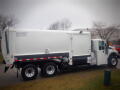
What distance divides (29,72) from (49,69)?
116cm

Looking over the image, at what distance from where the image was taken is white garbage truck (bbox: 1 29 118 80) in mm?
6160

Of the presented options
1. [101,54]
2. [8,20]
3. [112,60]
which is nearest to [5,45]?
[8,20]

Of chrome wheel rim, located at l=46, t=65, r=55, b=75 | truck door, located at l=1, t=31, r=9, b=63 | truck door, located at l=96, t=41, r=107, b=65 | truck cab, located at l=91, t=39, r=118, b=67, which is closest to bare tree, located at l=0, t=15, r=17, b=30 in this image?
truck door, located at l=1, t=31, r=9, b=63

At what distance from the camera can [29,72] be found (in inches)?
257

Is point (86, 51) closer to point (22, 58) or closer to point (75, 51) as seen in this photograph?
point (75, 51)

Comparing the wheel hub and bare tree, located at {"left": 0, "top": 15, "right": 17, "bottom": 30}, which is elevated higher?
bare tree, located at {"left": 0, "top": 15, "right": 17, "bottom": 30}

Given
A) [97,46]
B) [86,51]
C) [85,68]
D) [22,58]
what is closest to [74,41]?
[86,51]

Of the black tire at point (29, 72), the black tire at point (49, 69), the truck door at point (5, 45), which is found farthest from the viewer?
the black tire at point (49, 69)

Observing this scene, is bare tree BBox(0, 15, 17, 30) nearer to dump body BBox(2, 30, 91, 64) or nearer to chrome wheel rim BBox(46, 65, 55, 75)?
dump body BBox(2, 30, 91, 64)

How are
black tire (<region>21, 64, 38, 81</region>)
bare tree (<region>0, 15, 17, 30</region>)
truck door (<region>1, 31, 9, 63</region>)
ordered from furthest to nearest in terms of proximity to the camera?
black tire (<region>21, 64, 38, 81</region>) < truck door (<region>1, 31, 9, 63</region>) < bare tree (<region>0, 15, 17, 30</region>)

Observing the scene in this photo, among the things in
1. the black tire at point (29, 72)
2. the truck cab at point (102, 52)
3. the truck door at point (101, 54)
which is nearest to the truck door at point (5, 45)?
the black tire at point (29, 72)

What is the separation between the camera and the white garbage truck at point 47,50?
6.16 meters

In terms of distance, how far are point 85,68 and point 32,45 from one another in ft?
14.5

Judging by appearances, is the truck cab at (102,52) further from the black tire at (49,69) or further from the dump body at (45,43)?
the black tire at (49,69)
